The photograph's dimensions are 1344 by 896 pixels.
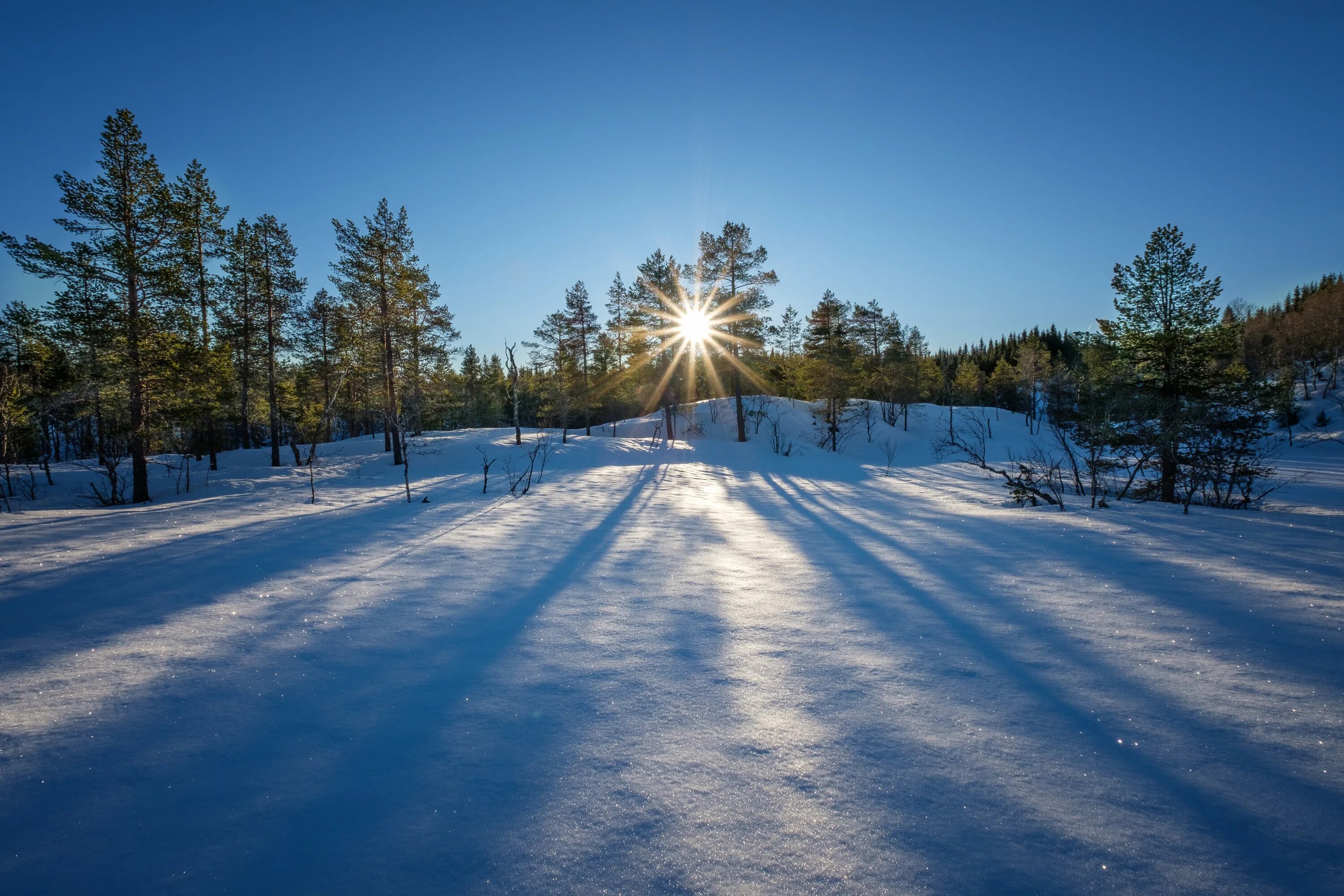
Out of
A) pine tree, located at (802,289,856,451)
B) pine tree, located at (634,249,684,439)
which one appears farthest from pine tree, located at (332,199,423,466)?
pine tree, located at (802,289,856,451)

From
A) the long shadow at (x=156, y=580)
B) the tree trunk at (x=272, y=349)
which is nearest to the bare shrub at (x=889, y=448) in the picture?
the long shadow at (x=156, y=580)

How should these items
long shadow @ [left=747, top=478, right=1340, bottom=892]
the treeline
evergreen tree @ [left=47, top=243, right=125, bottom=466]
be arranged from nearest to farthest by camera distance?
long shadow @ [left=747, top=478, right=1340, bottom=892], the treeline, evergreen tree @ [left=47, top=243, right=125, bottom=466]

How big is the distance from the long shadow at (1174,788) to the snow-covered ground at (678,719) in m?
0.02

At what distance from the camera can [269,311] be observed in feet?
72.8

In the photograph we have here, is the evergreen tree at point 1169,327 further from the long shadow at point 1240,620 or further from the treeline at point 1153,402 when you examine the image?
the long shadow at point 1240,620

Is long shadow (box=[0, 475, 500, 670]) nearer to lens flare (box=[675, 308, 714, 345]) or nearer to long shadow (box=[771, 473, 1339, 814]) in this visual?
long shadow (box=[771, 473, 1339, 814])

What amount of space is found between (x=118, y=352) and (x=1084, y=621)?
21.0m

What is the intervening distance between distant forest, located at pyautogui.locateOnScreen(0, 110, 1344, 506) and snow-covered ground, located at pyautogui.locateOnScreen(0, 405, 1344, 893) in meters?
5.57

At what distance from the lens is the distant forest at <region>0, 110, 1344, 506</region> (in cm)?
1262

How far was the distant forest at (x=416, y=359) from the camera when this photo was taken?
12.6m

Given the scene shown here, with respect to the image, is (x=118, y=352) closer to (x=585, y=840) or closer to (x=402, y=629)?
(x=402, y=629)

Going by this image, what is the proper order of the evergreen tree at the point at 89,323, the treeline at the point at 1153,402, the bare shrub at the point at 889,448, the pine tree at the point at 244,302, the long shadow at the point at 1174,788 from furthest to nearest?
the bare shrub at the point at 889,448 < the pine tree at the point at 244,302 < the evergreen tree at the point at 89,323 < the treeline at the point at 1153,402 < the long shadow at the point at 1174,788

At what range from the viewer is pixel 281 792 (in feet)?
6.91

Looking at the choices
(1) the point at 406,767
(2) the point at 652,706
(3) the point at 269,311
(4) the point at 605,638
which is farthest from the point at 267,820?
(3) the point at 269,311
